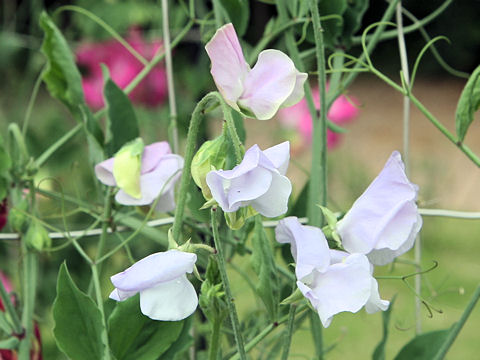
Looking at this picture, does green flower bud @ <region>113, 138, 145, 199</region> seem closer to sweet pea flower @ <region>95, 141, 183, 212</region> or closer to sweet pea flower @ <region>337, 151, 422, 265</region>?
sweet pea flower @ <region>95, 141, 183, 212</region>

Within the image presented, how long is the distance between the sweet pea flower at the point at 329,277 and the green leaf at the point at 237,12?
8.4 inches

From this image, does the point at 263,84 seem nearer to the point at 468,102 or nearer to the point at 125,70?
the point at 468,102

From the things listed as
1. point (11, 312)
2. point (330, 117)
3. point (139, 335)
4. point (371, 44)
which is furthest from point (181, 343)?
point (330, 117)

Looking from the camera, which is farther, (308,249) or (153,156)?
(153,156)

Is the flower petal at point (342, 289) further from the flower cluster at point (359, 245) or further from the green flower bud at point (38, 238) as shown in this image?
the green flower bud at point (38, 238)

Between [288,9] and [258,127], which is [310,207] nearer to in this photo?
[288,9]

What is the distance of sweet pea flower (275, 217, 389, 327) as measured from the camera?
37 cm

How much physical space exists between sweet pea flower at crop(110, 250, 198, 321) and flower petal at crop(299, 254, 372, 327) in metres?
0.05

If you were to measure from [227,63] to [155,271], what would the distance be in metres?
0.10

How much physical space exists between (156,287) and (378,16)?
553 cm

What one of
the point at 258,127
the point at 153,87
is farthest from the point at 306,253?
the point at 258,127

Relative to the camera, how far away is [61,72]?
59 cm

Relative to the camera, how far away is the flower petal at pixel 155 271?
1.18 feet

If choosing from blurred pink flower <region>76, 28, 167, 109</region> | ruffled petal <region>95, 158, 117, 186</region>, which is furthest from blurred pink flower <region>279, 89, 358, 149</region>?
ruffled petal <region>95, 158, 117, 186</region>
